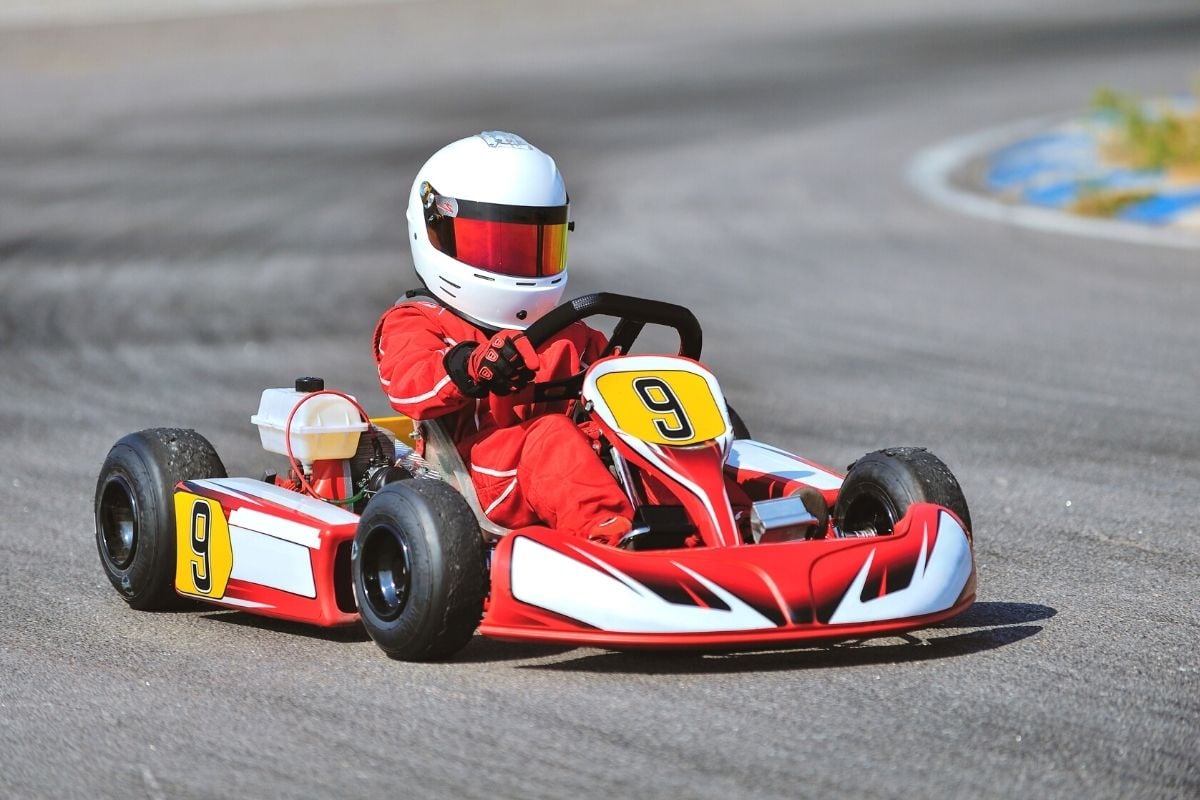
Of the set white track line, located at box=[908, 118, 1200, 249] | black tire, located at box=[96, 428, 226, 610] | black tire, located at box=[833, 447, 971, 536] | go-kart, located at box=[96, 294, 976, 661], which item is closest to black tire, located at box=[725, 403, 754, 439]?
go-kart, located at box=[96, 294, 976, 661]

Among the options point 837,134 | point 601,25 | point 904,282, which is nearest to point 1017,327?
point 904,282

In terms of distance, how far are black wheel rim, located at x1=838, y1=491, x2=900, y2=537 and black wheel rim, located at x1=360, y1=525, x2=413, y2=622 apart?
1.15m

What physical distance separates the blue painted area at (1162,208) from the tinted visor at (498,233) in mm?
7842

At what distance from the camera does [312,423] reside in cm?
497

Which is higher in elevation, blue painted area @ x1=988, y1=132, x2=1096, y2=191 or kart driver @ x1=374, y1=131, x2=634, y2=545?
kart driver @ x1=374, y1=131, x2=634, y2=545

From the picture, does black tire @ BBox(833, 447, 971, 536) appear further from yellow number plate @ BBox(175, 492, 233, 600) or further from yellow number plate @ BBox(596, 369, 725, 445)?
yellow number plate @ BBox(175, 492, 233, 600)

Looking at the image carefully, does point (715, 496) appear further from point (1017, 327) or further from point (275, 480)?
point (1017, 327)

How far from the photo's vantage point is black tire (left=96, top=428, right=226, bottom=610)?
4.82 metres

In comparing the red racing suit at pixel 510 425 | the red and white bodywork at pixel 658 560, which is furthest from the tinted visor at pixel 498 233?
the red and white bodywork at pixel 658 560

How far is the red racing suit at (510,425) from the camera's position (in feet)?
14.4

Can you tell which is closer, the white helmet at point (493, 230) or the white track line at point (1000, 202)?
the white helmet at point (493, 230)

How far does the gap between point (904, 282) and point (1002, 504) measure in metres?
4.50

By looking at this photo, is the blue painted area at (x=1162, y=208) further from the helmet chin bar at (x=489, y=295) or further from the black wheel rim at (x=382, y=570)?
the black wheel rim at (x=382, y=570)

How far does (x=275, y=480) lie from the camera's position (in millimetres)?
5203
